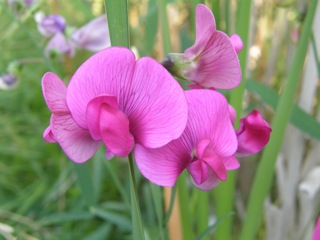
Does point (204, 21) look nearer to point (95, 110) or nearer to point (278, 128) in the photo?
point (95, 110)

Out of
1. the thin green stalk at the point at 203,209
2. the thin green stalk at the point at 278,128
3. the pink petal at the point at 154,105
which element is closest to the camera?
the pink petal at the point at 154,105

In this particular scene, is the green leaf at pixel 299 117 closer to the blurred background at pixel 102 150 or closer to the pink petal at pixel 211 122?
the blurred background at pixel 102 150

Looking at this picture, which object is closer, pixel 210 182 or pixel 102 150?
pixel 210 182

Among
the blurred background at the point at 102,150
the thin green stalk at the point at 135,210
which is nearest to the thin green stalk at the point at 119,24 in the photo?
the thin green stalk at the point at 135,210

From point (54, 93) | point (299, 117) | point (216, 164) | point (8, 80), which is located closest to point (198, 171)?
point (216, 164)

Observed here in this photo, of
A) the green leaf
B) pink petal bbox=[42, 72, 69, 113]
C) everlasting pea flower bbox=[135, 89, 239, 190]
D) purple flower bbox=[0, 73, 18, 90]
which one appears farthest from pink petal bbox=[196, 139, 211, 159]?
purple flower bbox=[0, 73, 18, 90]

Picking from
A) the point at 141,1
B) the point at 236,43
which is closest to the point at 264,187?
the point at 236,43
